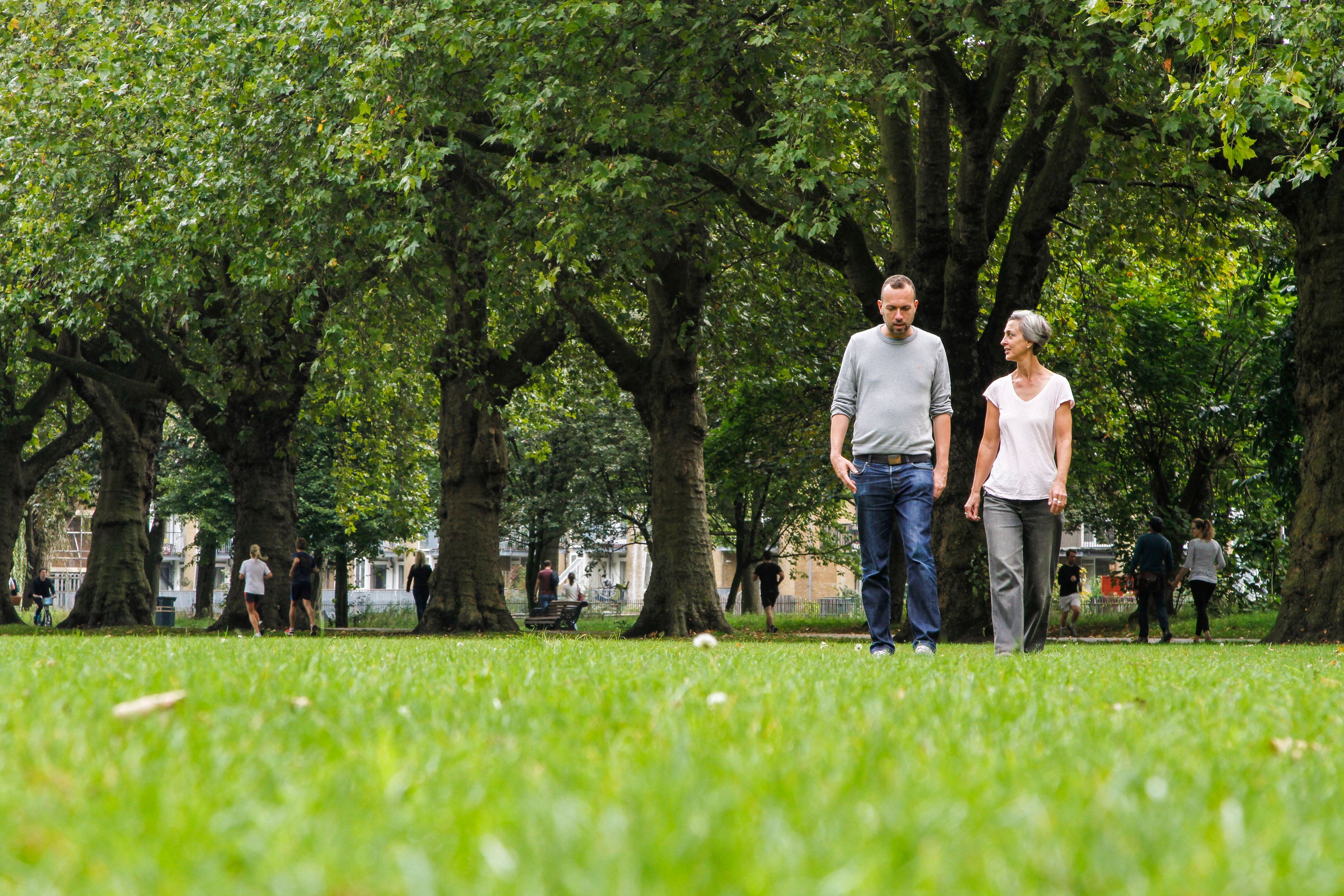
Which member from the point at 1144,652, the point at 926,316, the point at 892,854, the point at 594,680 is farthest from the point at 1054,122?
the point at 892,854

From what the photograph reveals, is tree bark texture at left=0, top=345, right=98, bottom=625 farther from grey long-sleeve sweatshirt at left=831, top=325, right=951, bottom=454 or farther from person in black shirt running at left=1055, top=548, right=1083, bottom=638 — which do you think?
grey long-sleeve sweatshirt at left=831, top=325, right=951, bottom=454

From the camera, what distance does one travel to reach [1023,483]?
839 centimetres

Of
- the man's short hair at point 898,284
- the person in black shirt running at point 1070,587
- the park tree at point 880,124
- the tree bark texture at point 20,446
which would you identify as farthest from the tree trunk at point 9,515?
the man's short hair at point 898,284

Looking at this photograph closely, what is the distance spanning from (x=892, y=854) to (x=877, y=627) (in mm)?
6497

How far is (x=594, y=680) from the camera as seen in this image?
15.9 ft

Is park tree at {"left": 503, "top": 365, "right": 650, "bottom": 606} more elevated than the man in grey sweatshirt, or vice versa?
park tree at {"left": 503, "top": 365, "right": 650, "bottom": 606}

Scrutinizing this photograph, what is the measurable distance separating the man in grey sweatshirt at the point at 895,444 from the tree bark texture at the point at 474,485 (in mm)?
13130

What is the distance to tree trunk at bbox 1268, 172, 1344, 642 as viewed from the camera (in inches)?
564

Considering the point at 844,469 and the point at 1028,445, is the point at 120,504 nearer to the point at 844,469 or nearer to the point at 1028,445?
→ the point at 844,469

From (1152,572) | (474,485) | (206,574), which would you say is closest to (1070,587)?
(1152,572)

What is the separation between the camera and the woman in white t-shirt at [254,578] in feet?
75.8

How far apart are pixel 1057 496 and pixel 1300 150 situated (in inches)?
296

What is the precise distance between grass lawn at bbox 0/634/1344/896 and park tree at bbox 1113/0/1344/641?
22.9 feet

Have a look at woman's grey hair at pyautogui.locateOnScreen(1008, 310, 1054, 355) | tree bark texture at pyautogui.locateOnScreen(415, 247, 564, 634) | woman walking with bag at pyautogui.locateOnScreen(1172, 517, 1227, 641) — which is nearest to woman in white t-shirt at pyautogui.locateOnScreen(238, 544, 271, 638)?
tree bark texture at pyautogui.locateOnScreen(415, 247, 564, 634)
